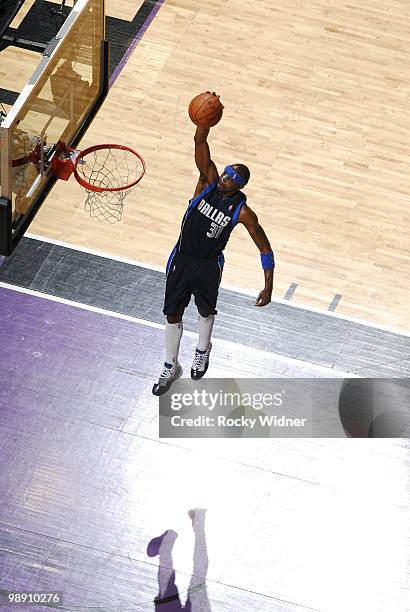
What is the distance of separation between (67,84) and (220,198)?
162 centimetres

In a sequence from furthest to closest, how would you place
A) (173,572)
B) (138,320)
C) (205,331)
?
1. (138,320)
2. (205,331)
3. (173,572)

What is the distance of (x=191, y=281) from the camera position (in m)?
9.83

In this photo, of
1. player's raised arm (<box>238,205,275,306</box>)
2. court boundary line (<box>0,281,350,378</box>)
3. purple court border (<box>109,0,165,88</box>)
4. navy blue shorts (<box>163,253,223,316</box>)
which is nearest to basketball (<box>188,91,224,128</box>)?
player's raised arm (<box>238,205,275,306</box>)

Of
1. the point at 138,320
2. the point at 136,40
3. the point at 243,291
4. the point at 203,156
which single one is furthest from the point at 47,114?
the point at 136,40

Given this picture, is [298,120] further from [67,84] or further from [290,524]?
[290,524]

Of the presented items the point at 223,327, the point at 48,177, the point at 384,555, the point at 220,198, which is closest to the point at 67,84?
the point at 48,177

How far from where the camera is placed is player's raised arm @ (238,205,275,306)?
9352mm

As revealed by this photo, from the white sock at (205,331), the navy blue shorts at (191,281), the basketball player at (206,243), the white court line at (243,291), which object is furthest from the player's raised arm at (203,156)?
the white court line at (243,291)

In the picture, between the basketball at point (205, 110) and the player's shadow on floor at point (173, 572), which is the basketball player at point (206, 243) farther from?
the player's shadow on floor at point (173, 572)

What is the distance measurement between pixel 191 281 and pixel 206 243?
40 centimetres

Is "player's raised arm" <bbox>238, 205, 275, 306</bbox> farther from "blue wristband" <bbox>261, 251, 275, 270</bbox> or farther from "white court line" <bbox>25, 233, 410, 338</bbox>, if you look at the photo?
"white court line" <bbox>25, 233, 410, 338</bbox>

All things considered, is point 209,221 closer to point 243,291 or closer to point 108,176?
point 243,291

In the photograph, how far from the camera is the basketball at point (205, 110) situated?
9.42m

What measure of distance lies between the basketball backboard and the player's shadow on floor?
8.23ft
